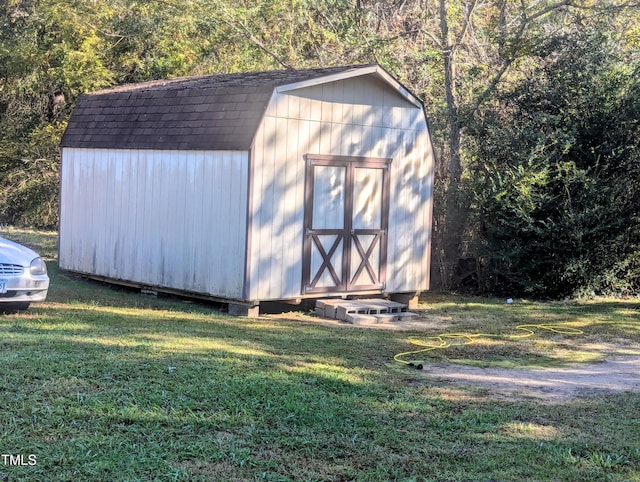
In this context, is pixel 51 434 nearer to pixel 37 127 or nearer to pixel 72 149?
pixel 72 149

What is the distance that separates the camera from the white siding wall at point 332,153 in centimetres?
1136

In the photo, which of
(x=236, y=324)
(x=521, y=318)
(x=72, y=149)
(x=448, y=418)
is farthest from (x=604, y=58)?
(x=448, y=418)

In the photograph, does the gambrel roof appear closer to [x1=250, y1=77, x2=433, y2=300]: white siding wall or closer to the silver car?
[x1=250, y1=77, x2=433, y2=300]: white siding wall

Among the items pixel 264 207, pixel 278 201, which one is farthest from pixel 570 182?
pixel 264 207

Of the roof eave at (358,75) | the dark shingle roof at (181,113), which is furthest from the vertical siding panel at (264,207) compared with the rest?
the roof eave at (358,75)

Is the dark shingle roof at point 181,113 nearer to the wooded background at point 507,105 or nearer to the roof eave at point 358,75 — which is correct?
the roof eave at point 358,75

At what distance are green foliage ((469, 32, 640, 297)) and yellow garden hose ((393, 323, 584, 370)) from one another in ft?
9.05

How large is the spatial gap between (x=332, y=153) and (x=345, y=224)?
3.47 feet

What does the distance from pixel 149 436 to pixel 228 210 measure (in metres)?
6.27

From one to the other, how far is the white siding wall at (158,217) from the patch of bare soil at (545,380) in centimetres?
399

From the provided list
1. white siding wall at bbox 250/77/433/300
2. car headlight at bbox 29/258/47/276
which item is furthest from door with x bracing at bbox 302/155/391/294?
car headlight at bbox 29/258/47/276

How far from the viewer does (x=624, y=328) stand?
39.1 feet

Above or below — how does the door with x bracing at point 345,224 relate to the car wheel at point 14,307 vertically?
above

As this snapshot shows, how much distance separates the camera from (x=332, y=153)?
12.1 meters
